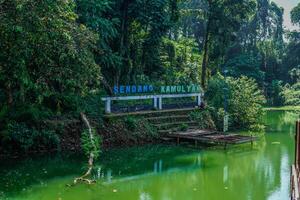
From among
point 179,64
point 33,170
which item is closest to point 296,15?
point 179,64

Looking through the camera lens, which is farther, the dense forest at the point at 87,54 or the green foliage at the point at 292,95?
the green foliage at the point at 292,95

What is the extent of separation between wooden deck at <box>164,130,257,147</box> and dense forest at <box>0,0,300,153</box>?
3298mm

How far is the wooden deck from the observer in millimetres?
17867

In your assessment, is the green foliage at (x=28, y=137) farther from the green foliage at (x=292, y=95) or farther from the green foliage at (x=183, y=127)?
the green foliage at (x=292, y=95)

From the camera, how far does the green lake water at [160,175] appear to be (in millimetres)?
11445

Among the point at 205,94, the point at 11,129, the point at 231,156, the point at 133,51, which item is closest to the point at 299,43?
the point at 205,94

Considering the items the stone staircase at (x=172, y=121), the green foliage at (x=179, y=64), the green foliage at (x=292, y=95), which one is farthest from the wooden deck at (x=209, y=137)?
the green foliage at (x=292, y=95)

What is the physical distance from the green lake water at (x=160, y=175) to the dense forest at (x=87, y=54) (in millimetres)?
1968

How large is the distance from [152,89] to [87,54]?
689cm

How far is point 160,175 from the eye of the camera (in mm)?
13828

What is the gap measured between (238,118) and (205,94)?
2.23m

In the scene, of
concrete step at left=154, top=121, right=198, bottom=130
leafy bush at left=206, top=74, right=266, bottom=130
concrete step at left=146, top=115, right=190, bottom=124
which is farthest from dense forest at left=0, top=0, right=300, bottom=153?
concrete step at left=154, top=121, right=198, bottom=130

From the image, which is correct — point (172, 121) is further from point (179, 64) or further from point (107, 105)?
point (179, 64)

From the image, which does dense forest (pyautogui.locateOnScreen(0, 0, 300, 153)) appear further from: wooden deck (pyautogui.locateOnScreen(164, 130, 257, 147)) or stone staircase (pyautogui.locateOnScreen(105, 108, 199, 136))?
wooden deck (pyautogui.locateOnScreen(164, 130, 257, 147))
